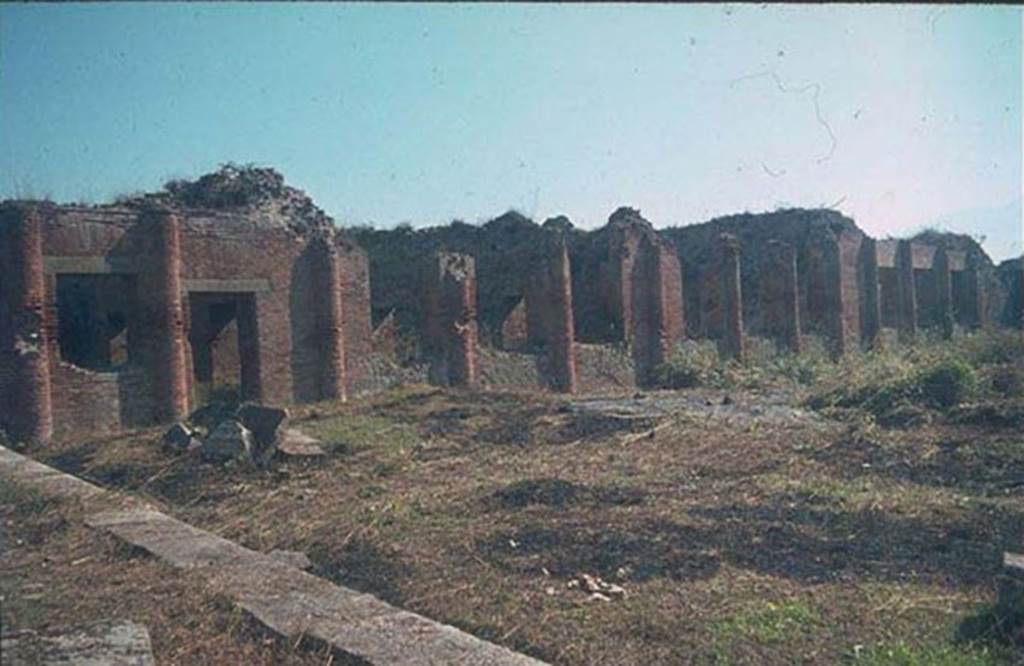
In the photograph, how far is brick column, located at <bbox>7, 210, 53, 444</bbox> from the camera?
13438mm

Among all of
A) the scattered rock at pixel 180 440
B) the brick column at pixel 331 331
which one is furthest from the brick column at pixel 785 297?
the scattered rock at pixel 180 440

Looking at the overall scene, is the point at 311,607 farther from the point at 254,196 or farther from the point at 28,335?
the point at 254,196

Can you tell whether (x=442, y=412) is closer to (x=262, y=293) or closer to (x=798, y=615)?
(x=262, y=293)

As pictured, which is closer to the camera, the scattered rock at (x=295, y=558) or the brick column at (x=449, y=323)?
→ the scattered rock at (x=295, y=558)

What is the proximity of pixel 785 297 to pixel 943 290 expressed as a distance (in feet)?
29.7

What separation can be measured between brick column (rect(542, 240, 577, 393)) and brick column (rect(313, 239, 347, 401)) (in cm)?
513

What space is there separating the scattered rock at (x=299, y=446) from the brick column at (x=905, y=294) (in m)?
24.1

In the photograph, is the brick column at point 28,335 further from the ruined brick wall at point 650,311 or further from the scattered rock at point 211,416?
the ruined brick wall at point 650,311

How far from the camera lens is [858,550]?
6.38 meters

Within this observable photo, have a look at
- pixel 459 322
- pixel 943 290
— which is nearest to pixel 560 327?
pixel 459 322

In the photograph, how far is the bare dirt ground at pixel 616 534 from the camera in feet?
15.4

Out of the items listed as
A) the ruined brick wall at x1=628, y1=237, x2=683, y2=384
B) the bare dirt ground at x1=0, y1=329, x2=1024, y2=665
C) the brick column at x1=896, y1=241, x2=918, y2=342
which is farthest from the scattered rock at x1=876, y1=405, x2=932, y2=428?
the brick column at x1=896, y1=241, x2=918, y2=342

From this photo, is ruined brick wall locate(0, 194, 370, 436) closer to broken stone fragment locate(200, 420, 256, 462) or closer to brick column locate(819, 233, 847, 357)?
broken stone fragment locate(200, 420, 256, 462)

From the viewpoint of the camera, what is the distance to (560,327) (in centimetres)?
2066
